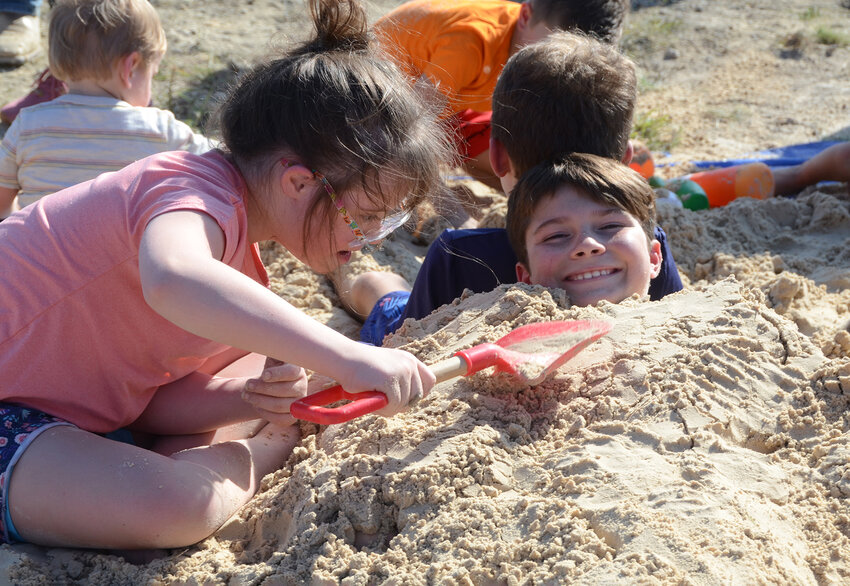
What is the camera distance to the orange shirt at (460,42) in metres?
3.48

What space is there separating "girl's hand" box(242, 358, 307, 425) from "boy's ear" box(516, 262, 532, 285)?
27.8 inches

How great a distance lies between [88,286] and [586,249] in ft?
Result: 3.60

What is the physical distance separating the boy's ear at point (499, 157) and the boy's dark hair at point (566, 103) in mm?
70

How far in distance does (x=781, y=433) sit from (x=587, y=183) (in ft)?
2.59

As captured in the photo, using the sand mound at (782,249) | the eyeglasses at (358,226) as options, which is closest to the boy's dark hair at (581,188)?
the eyeglasses at (358,226)

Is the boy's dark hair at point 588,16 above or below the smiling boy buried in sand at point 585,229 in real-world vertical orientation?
above

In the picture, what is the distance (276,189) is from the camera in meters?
1.74

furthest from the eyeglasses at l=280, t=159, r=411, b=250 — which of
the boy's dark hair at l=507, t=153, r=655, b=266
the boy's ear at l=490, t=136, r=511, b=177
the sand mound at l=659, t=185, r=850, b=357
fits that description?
the sand mound at l=659, t=185, r=850, b=357

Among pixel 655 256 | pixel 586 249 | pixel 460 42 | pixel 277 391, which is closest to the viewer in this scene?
pixel 277 391

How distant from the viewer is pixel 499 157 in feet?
8.79

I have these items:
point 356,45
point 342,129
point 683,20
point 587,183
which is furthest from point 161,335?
point 683,20

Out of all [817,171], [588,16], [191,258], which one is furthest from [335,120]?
[817,171]

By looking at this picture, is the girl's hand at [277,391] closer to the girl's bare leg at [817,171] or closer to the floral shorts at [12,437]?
the floral shorts at [12,437]

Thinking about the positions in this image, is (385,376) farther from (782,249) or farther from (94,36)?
(782,249)
